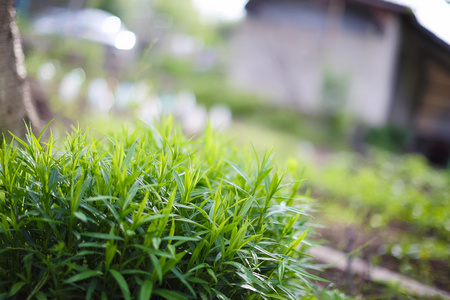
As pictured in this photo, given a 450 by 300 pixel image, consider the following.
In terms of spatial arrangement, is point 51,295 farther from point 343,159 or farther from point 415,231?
point 343,159

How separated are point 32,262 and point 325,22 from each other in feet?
52.6

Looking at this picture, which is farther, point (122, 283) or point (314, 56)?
point (314, 56)

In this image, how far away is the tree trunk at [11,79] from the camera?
254 centimetres

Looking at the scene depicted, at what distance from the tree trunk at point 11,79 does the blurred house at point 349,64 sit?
13.0 m

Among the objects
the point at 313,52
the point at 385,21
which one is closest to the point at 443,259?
the point at 385,21

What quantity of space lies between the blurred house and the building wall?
0.12 ft

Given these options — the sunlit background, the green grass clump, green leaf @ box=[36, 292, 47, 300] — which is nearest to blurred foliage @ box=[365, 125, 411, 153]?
the sunlit background

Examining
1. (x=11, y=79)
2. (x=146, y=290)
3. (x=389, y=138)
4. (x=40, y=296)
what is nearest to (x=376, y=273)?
(x=146, y=290)

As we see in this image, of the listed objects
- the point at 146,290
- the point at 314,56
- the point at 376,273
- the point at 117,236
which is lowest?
the point at 376,273

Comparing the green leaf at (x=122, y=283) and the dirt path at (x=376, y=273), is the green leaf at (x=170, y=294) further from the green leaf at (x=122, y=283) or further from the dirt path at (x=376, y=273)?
the dirt path at (x=376, y=273)

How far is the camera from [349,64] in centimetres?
1556

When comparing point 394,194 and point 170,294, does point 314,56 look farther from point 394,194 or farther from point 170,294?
point 170,294

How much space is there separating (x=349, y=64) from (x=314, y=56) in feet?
4.78

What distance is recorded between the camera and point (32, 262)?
141 centimetres
